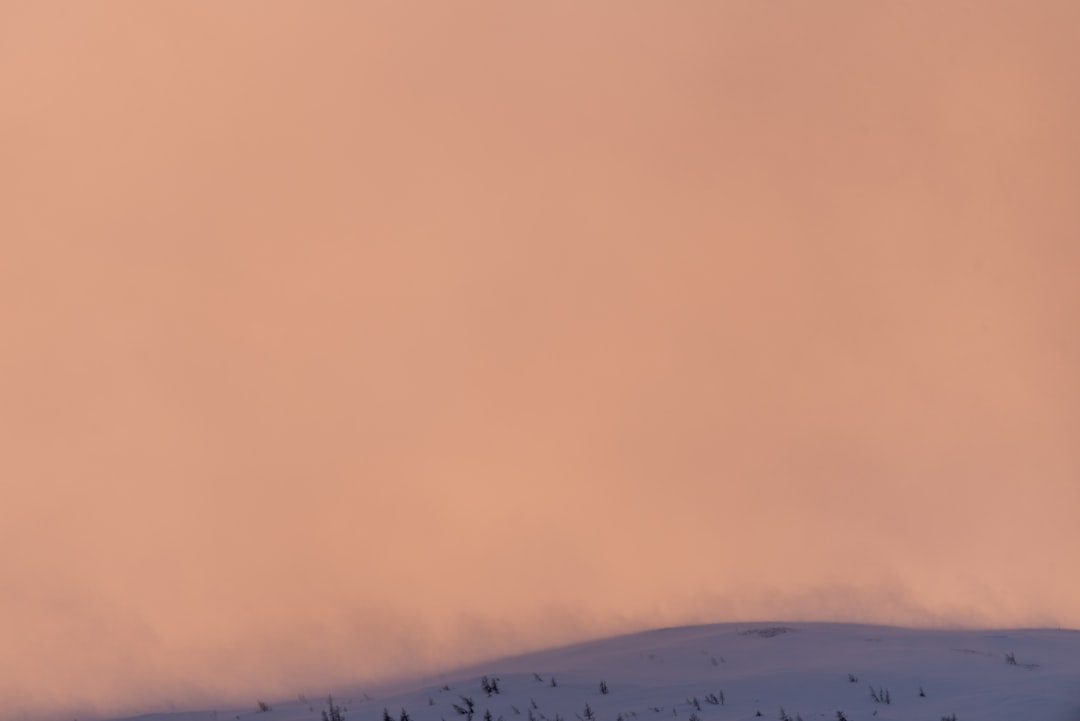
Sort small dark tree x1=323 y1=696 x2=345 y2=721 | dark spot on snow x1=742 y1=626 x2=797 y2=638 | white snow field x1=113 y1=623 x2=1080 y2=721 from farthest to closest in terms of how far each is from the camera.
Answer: dark spot on snow x1=742 y1=626 x2=797 y2=638 → small dark tree x1=323 y1=696 x2=345 y2=721 → white snow field x1=113 y1=623 x2=1080 y2=721

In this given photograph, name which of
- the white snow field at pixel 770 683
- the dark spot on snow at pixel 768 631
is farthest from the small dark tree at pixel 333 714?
the dark spot on snow at pixel 768 631

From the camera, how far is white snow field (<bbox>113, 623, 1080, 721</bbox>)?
9531 mm

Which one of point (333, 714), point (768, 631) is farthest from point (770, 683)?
point (333, 714)

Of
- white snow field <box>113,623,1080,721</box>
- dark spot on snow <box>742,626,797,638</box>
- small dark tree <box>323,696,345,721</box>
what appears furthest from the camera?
dark spot on snow <box>742,626,797,638</box>

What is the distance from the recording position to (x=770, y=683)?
424 inches

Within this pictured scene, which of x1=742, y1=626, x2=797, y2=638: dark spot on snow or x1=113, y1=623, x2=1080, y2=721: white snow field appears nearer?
x1=113, y1=623, x2=1080, y2=721: white snow field

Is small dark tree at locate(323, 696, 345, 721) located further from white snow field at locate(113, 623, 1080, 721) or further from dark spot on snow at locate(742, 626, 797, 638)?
dark spot on snow at locate(742, 626, 797, 638)

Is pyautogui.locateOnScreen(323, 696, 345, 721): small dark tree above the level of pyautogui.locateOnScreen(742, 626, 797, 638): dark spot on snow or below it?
below

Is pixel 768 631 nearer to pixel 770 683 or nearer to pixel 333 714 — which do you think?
pixel 770 683

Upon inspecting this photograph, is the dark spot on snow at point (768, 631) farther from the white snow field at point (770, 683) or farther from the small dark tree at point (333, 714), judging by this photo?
the small dark tree at point (333, 714)

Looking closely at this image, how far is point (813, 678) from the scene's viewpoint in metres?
10.8

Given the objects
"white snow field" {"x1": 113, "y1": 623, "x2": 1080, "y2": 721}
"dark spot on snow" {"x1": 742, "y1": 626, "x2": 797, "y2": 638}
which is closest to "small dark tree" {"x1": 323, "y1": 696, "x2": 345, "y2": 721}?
"white snow field" {"x1": 113, "y1": 623, "x2": 1080, "y2": 721}

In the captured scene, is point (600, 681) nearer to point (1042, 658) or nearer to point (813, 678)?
point (813, 678)

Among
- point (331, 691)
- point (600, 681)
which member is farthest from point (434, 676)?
point (600, 681)
